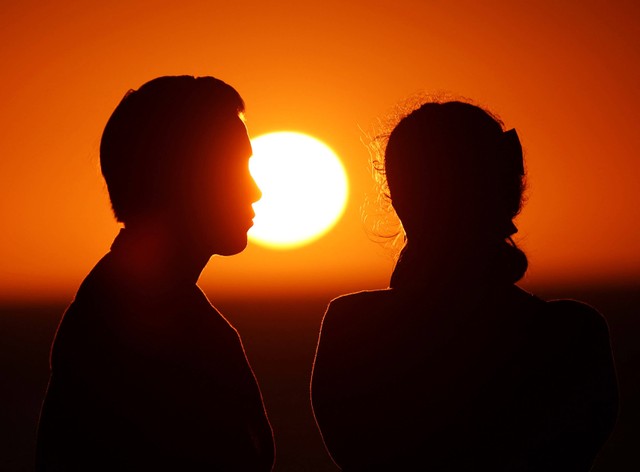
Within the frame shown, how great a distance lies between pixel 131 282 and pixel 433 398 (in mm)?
1145

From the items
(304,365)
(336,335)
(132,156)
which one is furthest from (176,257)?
(304,365)

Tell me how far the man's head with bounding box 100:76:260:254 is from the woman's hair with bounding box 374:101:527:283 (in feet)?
2.18

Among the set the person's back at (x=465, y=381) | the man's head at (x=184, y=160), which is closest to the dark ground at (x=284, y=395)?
the person's back at (x=465, y=381)

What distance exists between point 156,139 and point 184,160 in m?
0.12

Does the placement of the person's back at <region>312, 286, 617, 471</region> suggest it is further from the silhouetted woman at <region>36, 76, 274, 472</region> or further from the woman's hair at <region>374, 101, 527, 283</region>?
the silhouetted woman at <region>36, 76, 274, 472</region>

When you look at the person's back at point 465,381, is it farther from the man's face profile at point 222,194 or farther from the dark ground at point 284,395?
the dark ground at point 284,395

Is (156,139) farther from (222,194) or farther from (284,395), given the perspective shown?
(284,395)

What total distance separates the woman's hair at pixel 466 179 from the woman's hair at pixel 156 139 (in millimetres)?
751

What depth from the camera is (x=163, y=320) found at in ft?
9.86

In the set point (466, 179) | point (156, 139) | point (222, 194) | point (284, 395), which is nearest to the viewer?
point (466, 179)

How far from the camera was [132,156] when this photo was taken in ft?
9.61

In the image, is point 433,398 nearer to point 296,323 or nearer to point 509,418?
point 509,418

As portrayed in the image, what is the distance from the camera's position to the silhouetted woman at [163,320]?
278 cm

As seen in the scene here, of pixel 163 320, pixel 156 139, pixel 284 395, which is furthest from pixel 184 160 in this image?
pixel 284 395
